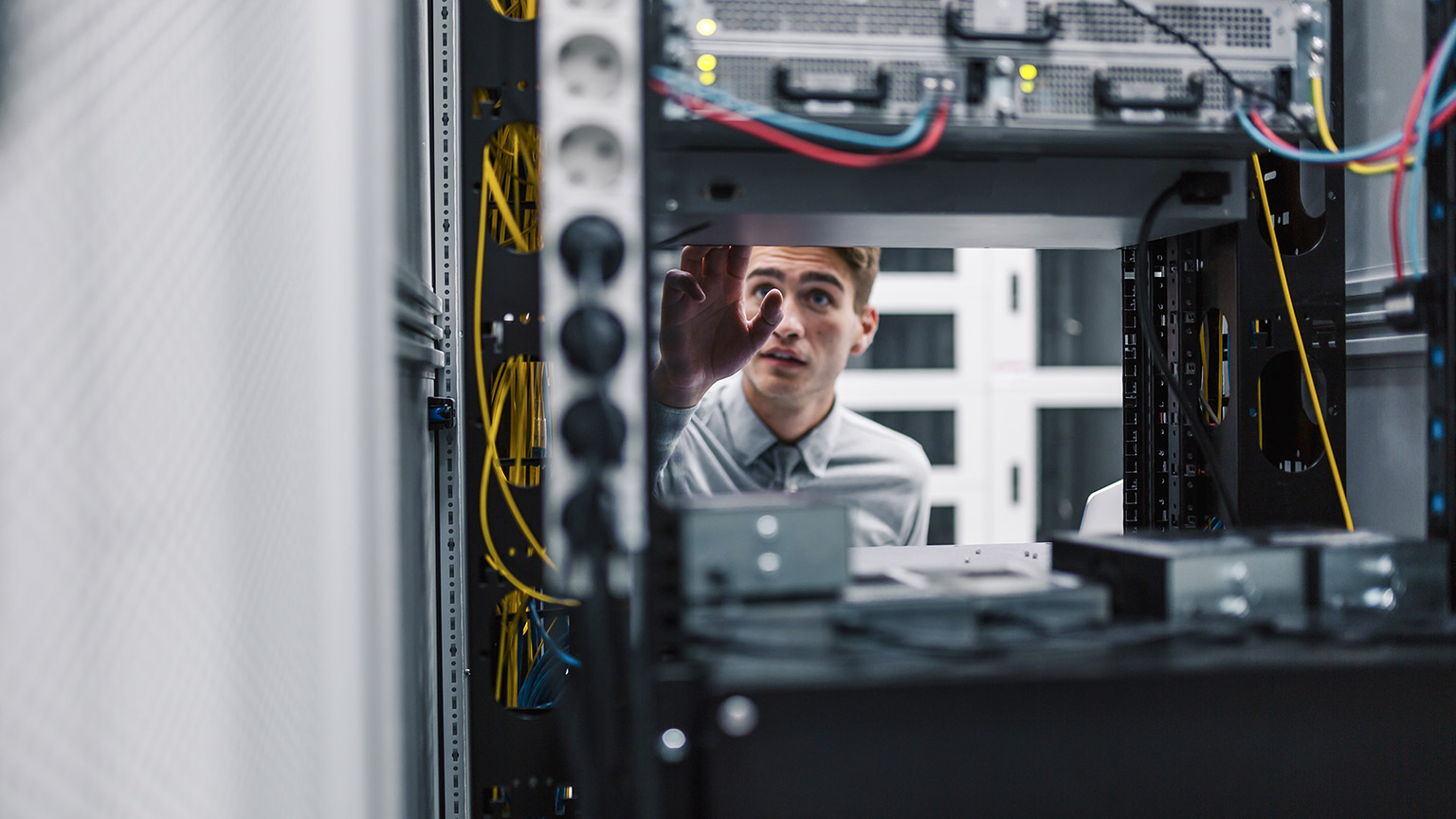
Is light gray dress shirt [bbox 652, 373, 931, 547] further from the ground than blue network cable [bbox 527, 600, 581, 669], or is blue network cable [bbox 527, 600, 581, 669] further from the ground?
light gray dress shirt [bbox 652, 373, 931, 547]

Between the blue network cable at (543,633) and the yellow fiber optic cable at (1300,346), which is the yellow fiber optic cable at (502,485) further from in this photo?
the yellow fiber optic cable at (1300,346)

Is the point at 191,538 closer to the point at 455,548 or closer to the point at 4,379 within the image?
the point at 4,379

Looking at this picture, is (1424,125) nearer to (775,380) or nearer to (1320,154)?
(1320,154)

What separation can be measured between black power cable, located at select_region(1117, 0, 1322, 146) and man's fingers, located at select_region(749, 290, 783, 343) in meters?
0.63

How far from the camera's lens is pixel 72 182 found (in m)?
0.48

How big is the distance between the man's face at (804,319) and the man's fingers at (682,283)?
117 cm

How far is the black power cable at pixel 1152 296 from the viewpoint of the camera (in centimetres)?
91

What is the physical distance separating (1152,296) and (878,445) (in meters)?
1.76

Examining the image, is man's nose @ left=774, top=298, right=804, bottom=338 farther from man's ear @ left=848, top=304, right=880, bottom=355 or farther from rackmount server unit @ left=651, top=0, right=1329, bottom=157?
rackmount server unit @ left=651, top=0, right=1329, bottom=157

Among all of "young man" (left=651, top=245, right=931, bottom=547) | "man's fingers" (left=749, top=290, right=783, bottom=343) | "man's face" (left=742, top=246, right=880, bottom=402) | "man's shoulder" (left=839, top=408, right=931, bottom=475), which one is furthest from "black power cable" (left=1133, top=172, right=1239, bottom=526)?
"man's shoulder" (left=839, top=408, right=931, bottom=475)

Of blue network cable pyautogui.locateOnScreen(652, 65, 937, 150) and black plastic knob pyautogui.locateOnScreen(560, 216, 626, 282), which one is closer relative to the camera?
black plastic knob pyautogui.locateOnScreen(560, 216, 626, 282)

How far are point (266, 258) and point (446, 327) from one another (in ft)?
1.80

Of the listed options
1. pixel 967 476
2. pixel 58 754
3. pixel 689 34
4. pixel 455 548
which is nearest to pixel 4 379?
pixel 58 754

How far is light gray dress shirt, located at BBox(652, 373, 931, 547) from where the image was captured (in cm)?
257
